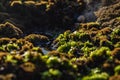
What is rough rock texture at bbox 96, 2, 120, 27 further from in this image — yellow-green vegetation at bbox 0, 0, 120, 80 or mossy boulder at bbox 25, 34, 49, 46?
mossy boulder at bbox 25, 34, 49, 46

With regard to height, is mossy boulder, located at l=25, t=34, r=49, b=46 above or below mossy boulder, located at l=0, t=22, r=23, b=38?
below

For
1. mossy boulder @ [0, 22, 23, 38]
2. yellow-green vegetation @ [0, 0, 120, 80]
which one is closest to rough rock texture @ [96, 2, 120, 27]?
yellow-green vegetation @ [0, 0, 120, 80]

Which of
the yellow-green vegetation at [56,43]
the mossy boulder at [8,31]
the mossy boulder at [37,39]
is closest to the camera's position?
the yellow-green vegetation at [56,43]

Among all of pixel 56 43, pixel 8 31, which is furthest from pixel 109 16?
pixel 8 31

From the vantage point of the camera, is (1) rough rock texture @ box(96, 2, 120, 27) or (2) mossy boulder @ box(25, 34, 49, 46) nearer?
(2) mossy boulder @ box(25, 34, 49, 46)

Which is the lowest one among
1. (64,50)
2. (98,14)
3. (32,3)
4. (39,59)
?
(39,59)

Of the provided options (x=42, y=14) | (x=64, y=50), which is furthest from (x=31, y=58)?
(x=42, y=14)

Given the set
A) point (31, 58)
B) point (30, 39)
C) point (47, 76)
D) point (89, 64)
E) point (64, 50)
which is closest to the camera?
point (47, 76)

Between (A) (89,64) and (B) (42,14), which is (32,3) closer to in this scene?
(B) (42,14)

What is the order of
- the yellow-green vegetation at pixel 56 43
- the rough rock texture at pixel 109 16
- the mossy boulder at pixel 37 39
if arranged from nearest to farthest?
the yellow-green vegetation at pixel 56 43 → the mossy boulder at pixel 37 39 → the rough rock texture at pixel 109 16

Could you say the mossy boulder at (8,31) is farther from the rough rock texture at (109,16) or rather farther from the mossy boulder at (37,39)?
the rough rock texture at (109,16)

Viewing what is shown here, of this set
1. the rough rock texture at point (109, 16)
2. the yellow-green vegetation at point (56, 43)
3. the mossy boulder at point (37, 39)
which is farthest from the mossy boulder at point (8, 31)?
the rough rock texture at point (109, 16)
